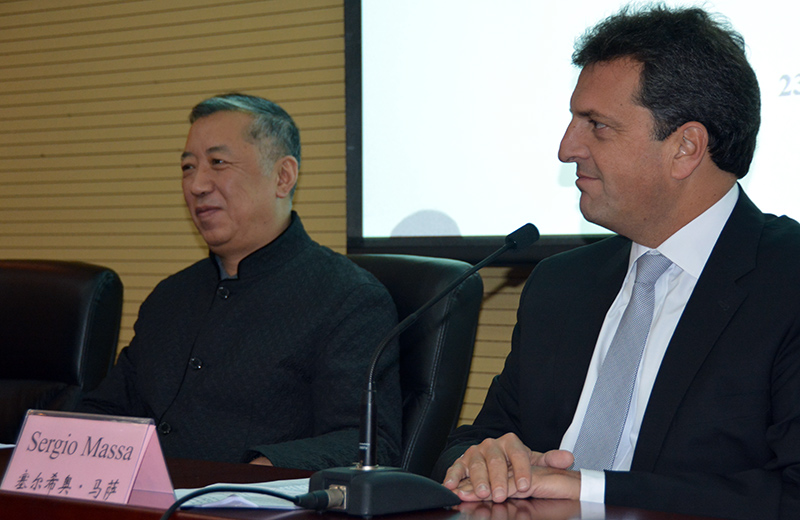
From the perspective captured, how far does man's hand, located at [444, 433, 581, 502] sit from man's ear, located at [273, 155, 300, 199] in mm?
1234

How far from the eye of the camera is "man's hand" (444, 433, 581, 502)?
1129 millimetres

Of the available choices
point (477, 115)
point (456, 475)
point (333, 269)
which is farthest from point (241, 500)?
point (477, 115)

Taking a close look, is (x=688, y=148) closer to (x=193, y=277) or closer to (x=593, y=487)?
(x=593, y=487)

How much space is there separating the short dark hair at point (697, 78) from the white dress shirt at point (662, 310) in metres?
0.12

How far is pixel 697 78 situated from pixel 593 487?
82cm

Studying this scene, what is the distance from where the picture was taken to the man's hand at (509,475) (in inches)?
44.4

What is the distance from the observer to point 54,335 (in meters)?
2.28

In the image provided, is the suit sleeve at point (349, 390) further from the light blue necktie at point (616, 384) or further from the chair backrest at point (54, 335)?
the chair backrest at point (54, 335)

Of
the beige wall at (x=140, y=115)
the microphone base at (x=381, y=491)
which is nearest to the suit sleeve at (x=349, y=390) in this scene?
the microphone base at (x=381, y=491)

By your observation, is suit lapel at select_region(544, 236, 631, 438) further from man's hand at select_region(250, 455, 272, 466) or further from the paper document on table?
the paper document on table

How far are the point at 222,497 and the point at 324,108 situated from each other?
2176 millimetres

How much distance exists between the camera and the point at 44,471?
3.51ft

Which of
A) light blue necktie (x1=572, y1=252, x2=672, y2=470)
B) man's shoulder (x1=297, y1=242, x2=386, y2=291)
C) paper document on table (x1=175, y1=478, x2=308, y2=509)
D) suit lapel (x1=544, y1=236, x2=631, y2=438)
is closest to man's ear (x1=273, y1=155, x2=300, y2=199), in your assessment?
man's shoulder (x1=297, y1=242, x2=386, y2=291)

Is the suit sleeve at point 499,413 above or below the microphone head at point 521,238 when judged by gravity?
below
